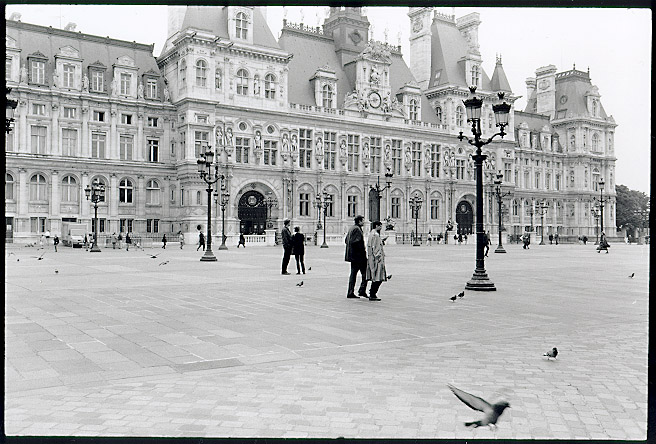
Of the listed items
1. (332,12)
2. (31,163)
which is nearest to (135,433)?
(31,163)

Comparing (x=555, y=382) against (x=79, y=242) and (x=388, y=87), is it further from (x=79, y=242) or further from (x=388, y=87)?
(x=388, y=87)

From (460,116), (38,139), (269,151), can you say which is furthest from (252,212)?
(460,116)

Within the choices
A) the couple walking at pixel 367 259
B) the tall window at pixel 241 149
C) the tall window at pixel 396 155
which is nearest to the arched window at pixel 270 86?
the tall window at pixel 241 149

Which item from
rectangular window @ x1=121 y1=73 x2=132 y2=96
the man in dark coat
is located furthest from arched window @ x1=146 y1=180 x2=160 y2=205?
the man in dark coat

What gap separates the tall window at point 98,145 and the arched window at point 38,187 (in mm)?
4208

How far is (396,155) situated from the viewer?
62125 mm

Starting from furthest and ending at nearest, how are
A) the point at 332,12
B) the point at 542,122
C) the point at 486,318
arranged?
the point at 542,122 < the point at 332,12 < the point at 486,318

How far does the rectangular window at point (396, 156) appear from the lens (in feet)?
202

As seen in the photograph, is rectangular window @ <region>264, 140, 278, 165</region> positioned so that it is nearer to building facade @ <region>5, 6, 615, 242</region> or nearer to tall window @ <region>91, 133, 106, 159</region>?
building facade @ <region>5, 6, 615, 242</region>

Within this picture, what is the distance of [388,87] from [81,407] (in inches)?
2339

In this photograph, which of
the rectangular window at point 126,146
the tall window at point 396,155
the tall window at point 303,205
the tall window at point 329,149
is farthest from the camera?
the tall window at point 396,155

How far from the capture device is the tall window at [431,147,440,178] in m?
64.8

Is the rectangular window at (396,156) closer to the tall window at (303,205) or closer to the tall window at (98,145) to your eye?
the tall window at (303,205)

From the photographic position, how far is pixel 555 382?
6223 millimetres
